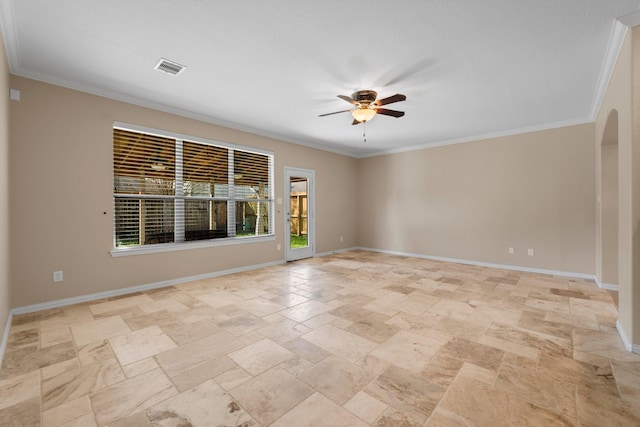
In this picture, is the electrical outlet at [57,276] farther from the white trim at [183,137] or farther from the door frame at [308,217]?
the door frame at [308,217]

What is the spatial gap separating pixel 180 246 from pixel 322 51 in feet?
11.6

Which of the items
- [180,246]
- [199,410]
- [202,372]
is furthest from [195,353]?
[180,246]

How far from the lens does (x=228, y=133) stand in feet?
16.9

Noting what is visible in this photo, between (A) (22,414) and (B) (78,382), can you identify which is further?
(B) (78,382)

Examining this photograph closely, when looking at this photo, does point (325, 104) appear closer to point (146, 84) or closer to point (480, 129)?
point (146, 84)

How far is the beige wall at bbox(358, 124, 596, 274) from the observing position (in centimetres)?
487

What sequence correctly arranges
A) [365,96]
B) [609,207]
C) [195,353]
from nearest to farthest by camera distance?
[195,353] < [365,96] < [609,207]

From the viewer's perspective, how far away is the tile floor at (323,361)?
1.69 m

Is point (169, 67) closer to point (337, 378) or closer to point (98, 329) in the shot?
point (98, 329)

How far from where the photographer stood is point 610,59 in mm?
2863

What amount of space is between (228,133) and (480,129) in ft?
15.6

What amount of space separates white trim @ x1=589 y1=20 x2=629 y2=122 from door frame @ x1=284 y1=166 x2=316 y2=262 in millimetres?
4908

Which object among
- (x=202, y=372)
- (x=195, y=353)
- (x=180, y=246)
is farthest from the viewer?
(x=180, y=246)

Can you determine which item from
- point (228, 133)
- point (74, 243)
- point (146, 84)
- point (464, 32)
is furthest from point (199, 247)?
point (464, 32)
